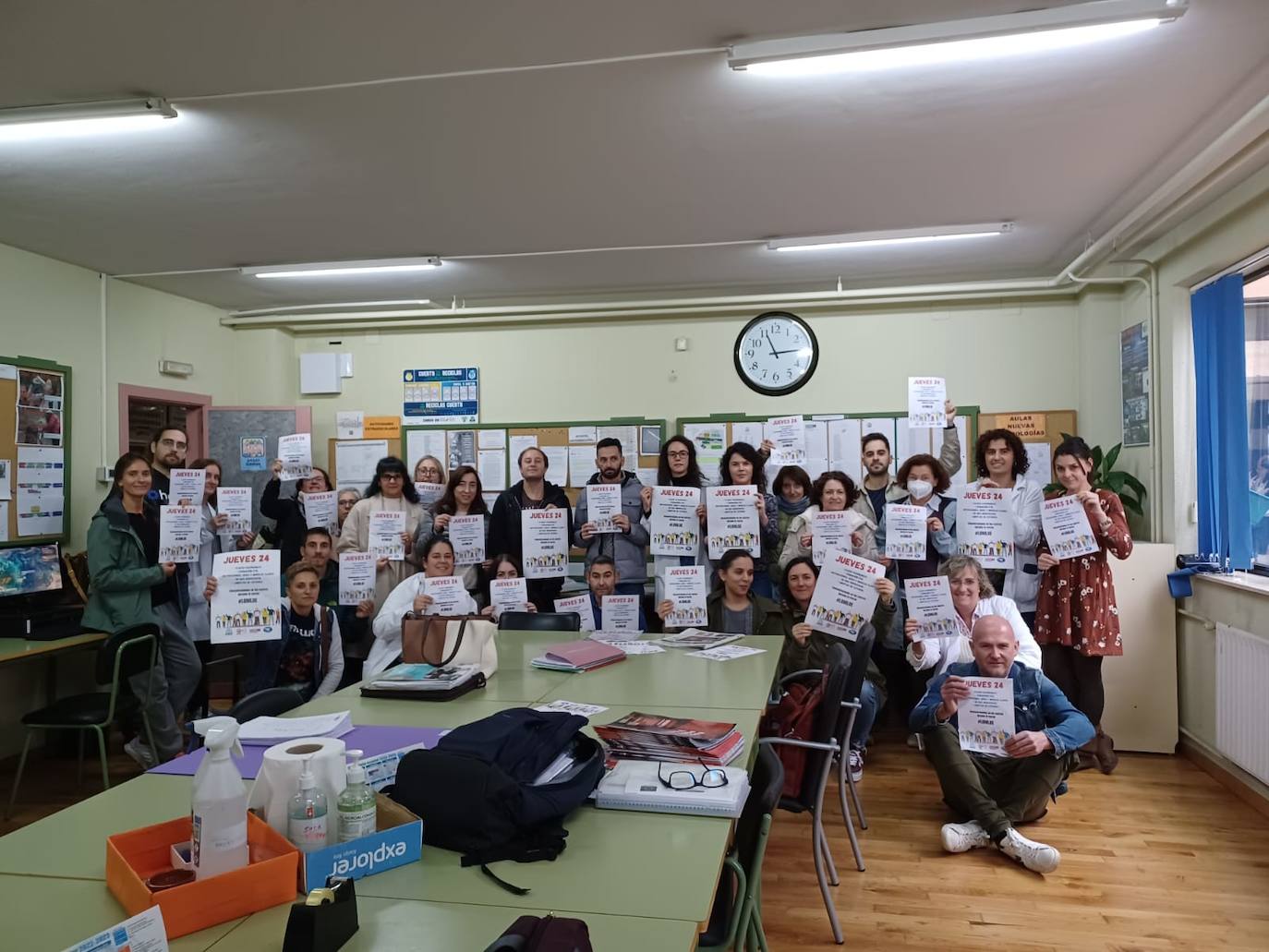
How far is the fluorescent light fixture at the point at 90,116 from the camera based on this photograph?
9.77ft

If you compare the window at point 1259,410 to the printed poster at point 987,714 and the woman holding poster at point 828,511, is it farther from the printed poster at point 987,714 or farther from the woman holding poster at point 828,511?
the printed poster at point 987,714

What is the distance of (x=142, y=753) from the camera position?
14.6ft

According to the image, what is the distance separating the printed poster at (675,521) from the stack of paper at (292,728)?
92.1 inches

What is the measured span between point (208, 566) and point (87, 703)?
1006mm

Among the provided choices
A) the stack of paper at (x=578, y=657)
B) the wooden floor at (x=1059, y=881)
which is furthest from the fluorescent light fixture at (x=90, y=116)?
the wooden floor at (x=1059, y=881)

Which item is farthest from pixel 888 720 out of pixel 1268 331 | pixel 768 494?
pixel 1268 331

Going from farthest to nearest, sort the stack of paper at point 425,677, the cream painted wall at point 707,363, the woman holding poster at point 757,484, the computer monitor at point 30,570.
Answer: the cream painted wall at point 707,363 → the woman holding poster at point 757,484 → the computer monitor at point 30,570 → the stack of paper at point 425,677

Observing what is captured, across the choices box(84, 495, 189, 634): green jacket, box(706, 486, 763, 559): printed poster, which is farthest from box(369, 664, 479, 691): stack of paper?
box(84, 495, 189, 634): green jacket

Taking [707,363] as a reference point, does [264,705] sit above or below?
below

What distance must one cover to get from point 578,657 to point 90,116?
2.71 metres

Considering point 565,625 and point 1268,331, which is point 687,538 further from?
point 1268,331

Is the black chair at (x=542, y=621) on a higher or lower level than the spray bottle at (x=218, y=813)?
lower

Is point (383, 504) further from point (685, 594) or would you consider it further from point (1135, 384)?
point (1135, 384)

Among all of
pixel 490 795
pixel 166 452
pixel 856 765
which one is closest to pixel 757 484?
pixel 856 765
